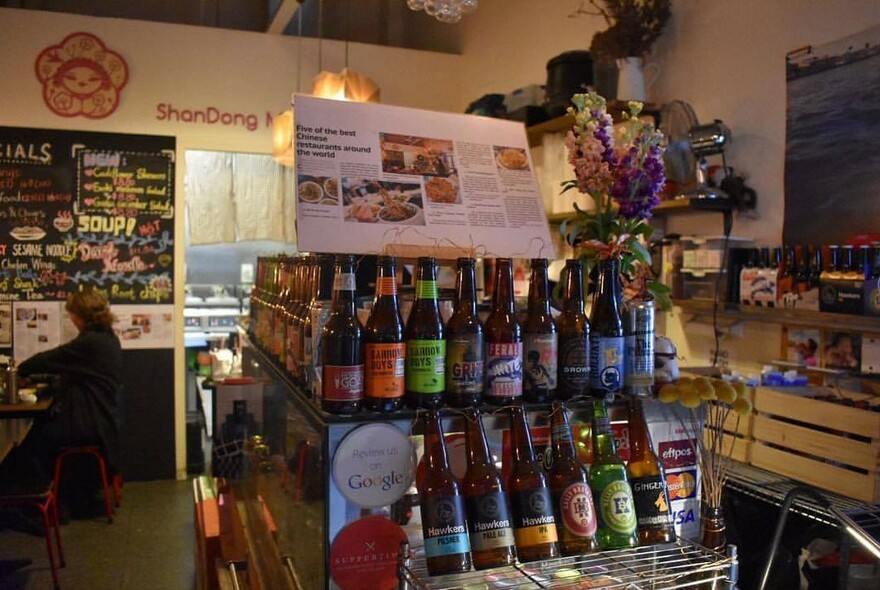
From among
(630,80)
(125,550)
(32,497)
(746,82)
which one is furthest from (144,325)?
(746,82)

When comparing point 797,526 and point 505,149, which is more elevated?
point 505,149

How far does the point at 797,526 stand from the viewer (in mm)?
2293

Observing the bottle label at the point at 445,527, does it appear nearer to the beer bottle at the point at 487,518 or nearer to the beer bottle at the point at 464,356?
the beer bottle at the point at 487,518

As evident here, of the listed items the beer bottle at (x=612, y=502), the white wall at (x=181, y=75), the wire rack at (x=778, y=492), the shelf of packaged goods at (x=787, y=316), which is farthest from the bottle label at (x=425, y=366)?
the white wall at (x=181, y=75)

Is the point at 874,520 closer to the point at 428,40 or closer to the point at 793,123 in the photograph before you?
the point at 793,123

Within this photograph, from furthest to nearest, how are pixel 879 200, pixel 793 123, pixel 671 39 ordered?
pixel 671 39, pixel 793 123, pixel 879 200

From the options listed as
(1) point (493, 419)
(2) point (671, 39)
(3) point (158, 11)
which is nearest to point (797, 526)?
(1) point (493, 419)

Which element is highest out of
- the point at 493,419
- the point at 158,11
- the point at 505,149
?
the point at 158,11

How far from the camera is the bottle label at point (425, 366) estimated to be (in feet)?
4.60

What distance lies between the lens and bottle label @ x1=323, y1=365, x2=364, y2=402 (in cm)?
136

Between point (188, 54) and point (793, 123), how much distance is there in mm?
3997

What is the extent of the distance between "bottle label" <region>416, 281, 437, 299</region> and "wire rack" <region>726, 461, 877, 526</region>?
123cm

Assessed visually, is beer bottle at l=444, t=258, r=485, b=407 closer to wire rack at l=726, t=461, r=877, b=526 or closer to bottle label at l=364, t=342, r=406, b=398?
bottle label at l=364, t=342, r=406, b=398

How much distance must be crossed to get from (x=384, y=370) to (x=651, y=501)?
553 mm
